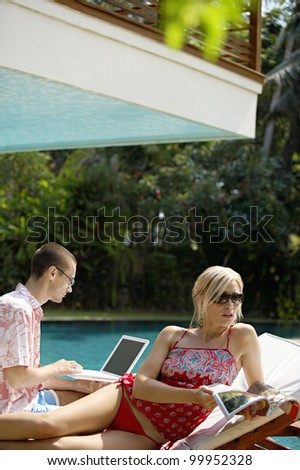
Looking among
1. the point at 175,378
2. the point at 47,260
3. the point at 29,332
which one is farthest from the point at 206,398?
the point at 47,260

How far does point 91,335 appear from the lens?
14555 millimetres

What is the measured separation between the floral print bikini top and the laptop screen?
2.40ft

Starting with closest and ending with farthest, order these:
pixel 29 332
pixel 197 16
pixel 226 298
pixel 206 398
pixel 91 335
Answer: pixel 197 16
pixel 206 398
pixel 29 332
pixel 226 298
pixel 91 335

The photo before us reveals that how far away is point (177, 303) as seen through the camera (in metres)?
18.6

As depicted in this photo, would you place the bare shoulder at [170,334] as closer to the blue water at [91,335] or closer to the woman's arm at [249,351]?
the woman's arm at [249,351]

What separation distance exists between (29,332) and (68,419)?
44 centimetres

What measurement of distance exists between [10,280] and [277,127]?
30.4ft

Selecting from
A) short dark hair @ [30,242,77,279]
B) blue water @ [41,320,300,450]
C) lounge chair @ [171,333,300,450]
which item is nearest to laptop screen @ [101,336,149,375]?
lounge chair @ [171,333,300,450]

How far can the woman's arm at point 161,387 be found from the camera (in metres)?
3.56

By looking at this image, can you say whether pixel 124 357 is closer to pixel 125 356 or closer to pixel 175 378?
pixel 125 356

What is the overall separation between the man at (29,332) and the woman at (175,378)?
9.6 inches

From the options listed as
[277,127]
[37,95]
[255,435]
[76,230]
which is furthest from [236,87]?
[277,127]

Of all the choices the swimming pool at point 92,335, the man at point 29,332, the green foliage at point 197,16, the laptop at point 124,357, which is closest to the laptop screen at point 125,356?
the laptop at point 124,357
